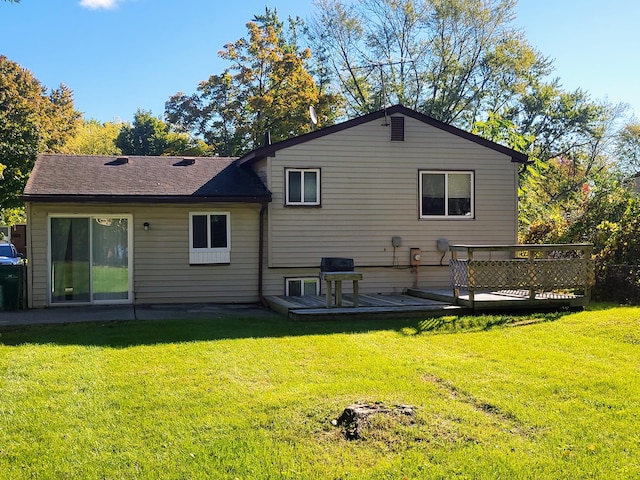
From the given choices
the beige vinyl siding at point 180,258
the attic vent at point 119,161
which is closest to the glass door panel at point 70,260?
the beige vinyl siding at point 180,258

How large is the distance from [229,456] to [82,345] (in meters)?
4.72

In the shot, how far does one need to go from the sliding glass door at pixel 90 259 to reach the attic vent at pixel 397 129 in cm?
647

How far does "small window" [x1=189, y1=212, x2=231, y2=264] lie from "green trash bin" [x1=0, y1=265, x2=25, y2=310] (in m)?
3.52

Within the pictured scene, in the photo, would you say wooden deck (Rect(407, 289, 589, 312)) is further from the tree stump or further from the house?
the tree stump

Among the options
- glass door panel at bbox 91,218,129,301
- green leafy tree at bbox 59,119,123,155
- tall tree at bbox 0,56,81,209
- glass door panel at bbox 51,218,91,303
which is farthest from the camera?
green leafy tree at bbox 59,119,123,155

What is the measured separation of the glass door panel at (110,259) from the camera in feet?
41.3

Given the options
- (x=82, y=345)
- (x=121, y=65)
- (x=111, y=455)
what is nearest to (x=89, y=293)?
(x=82, y=345)

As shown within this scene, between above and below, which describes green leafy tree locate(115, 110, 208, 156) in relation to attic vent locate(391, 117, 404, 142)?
above

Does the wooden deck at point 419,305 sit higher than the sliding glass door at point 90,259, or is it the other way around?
the sliding glass door at point 90,259

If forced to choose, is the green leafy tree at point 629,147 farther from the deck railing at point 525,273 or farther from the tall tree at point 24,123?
the tall tree at point 24,123

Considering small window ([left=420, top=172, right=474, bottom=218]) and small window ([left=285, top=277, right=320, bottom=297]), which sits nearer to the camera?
small window ([left=285, top=277, right=320, bottom=297])

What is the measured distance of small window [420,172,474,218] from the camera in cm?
1409

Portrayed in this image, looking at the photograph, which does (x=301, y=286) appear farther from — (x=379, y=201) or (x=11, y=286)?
(x=11, y=286)

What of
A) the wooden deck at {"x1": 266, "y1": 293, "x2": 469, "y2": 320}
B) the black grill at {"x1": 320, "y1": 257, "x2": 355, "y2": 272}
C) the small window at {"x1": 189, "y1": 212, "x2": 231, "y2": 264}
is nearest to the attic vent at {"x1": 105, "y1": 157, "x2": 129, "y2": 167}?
the small window at {"x1": 189, "y1": 212, "x2": 231, "y2": 264}
